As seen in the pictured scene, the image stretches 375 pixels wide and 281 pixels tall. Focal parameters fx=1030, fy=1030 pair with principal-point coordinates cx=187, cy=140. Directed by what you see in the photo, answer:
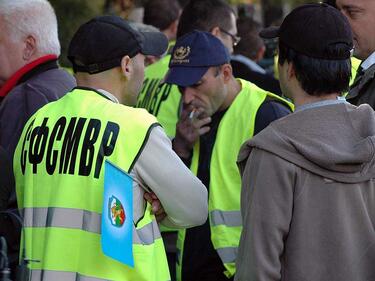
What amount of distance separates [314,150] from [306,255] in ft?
1.25

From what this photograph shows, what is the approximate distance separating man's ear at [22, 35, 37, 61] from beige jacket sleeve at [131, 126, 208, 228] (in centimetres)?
157

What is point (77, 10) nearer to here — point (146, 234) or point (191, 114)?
point (191, 114)

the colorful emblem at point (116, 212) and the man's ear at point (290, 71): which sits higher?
the man's ear at point (290, 71)

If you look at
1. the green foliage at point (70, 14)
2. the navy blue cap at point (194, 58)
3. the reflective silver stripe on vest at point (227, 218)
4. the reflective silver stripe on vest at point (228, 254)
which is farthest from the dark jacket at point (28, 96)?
the green foliage at point (70, 14)

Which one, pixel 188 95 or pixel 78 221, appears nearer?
pixel 78 221

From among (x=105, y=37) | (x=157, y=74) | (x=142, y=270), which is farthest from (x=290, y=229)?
(x=157, y=74)

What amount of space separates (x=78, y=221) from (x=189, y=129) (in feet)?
4.87

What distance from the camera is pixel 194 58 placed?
554cm

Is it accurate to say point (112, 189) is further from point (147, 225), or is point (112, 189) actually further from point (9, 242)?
point (9, 242)

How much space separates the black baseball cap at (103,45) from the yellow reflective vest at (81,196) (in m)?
0.17

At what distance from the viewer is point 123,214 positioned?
3.93m

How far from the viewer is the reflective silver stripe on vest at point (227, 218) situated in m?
5.22

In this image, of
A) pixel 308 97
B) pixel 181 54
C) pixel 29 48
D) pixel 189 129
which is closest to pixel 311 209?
pixel 308 97

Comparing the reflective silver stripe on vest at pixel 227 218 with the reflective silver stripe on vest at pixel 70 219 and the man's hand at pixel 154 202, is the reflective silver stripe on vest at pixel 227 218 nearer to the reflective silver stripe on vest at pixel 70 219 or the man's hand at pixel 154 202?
the man's hand at pixel 154 202
